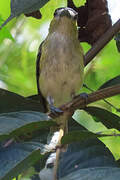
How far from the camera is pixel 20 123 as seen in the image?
40.0 inches

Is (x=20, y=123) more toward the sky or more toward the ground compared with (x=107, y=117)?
more toward the sky

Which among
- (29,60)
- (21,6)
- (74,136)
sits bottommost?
(29,60)

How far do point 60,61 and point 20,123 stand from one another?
4.07 ft

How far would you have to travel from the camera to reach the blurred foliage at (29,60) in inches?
77.0

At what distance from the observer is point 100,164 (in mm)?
1133

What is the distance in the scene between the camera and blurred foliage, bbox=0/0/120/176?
1.95 metres

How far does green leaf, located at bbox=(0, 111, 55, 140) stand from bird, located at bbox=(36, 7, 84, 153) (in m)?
1.09

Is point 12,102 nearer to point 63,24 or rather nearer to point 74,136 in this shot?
point 74,136

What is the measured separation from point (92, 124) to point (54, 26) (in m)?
0.72

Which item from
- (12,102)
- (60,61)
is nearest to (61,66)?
(60,61)

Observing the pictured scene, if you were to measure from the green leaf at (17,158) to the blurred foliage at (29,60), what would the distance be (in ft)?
2.98

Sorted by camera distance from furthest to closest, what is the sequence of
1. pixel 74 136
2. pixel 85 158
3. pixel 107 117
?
pixel 107 117, pixel 85 158, pixel 74 136

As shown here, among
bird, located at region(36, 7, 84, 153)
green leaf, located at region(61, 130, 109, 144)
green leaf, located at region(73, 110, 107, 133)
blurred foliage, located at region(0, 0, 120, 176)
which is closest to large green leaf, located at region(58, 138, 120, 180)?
green leaf, located at region(61, 130, 109, 144)

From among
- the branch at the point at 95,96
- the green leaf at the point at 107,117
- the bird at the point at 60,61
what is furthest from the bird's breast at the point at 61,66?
the branch at the point at 95,96
